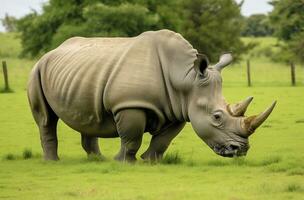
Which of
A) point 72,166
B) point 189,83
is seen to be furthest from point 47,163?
point 189,83

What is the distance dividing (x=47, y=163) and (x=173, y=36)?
250 centimetres

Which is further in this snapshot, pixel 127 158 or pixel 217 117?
pixel 127 158

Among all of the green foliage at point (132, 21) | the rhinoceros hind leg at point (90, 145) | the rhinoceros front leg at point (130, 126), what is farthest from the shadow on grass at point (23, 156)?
the green foliage at point (132, 21)

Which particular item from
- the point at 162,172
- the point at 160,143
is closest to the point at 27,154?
the point at 160,143

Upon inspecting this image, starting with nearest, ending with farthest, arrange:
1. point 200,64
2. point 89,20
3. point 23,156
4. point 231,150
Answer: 1. point 231,150
2. point 200,64
3. point 23,156
4. point 89,20

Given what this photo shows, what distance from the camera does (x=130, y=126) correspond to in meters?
10.0

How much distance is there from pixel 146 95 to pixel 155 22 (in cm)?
3041

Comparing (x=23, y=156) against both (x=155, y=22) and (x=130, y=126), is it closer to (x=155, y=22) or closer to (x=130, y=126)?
(x=130, y=126)

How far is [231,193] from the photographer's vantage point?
7.59 m

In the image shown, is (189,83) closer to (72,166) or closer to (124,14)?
(72,166)

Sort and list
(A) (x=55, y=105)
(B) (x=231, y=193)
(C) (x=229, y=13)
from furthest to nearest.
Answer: (C) (x=229, y=13) → (A) (x=55, y=105) → (B) (x=231, y=193)

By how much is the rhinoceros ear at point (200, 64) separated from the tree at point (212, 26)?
1488 inches

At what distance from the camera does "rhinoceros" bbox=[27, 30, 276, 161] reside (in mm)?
9695

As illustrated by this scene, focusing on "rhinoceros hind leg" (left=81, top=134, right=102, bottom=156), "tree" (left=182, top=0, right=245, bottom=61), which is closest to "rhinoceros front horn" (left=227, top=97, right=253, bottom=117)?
"rhinoceros hind leg" (left=81, top=134, right=102, bottom=156)
